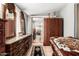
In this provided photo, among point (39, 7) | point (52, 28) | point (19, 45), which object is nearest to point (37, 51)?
point (19, 45)

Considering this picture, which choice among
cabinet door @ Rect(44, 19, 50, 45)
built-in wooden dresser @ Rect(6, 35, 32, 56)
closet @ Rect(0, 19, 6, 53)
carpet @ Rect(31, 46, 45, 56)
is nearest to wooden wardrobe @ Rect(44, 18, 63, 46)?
cabinet door @ Rect(44, 19, 50, 45)

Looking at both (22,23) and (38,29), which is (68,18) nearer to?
(38,29)

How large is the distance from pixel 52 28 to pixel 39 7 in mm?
400

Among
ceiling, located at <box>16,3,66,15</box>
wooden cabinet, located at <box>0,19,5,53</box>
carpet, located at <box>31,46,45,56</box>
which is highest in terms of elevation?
ceiling, located at <box>16,3,66,15</box>

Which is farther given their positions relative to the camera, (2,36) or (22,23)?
(22,23)

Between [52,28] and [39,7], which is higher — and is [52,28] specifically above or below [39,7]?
below

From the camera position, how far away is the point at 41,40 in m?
2.45

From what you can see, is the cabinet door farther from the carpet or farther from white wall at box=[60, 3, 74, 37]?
white wall at box=[60, 3, 74, 37]

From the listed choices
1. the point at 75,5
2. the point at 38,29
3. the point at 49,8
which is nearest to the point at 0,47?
the point at 38,29

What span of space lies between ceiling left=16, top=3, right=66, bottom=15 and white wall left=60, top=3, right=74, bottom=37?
0.08 metres

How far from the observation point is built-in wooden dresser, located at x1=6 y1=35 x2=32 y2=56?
2.25 metres

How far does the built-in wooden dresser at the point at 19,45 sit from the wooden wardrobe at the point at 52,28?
0.28 meters

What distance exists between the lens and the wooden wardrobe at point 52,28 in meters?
2.42

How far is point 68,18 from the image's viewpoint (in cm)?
238
